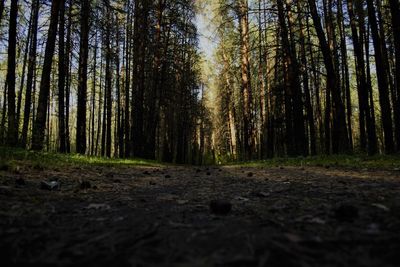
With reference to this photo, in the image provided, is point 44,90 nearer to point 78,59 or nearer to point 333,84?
point 78,59

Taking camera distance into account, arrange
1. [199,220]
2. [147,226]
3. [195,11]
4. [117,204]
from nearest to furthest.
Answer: [147,226] → [199,220] → [117,204] → [195,11]

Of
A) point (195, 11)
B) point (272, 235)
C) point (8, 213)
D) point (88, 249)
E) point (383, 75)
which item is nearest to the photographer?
point (88, 249)

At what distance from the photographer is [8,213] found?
2713mm

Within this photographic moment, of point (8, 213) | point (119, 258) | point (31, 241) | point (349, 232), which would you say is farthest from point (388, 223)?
point (8, 213)

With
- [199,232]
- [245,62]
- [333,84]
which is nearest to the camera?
[199,232]

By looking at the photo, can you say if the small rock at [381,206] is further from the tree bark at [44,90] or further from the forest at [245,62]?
the tree bark at [44,90]

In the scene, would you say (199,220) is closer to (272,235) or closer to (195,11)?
(272,235)

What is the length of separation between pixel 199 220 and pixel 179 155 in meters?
30.8

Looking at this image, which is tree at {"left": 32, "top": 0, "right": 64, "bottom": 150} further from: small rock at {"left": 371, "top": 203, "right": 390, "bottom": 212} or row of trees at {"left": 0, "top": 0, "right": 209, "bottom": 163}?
small rock at {"left": 371, "top": 203, "right": 390, "bottom": 212}

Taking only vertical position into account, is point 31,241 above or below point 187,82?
below

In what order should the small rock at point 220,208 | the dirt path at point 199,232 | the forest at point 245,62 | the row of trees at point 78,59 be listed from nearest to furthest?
the dirt path at point 199,232 → the small rock at point 220,208 → the row of trees at point 78,59 → the forest at point 245,62

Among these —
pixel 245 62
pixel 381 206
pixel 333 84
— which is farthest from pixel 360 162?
pixel 245 62

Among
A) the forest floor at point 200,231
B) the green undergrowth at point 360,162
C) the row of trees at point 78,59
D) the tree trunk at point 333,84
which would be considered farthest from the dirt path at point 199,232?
the tree trunk at point 333,84

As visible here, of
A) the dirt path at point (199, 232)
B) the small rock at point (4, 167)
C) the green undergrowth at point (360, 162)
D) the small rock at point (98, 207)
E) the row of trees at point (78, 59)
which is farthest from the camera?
the row of trees at point (78, 59)
